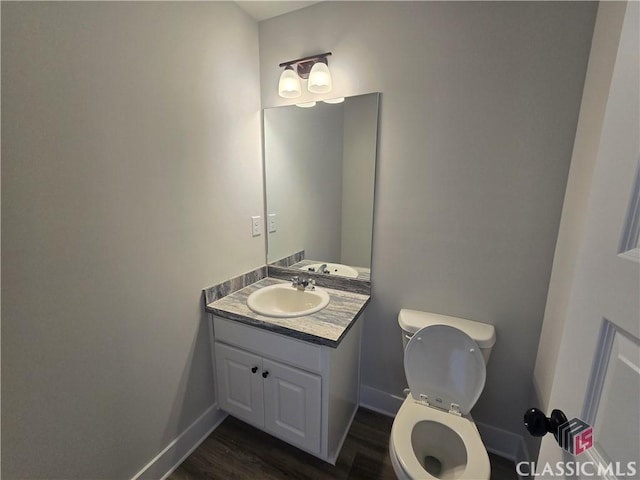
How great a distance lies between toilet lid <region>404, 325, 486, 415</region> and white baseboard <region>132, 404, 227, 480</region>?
1196 mm

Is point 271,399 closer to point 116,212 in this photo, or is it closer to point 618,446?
point 116,212

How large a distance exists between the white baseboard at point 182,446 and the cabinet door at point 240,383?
0.36 feet

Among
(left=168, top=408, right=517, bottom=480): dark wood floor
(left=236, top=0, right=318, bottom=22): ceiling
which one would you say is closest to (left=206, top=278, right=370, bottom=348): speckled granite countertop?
(left=168, top=408, right=517, bottom=480): dark wood floor

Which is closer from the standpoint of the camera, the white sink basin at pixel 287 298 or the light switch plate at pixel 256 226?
the white sink basin at pixel 287 298

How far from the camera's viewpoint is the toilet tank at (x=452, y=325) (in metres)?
1.29

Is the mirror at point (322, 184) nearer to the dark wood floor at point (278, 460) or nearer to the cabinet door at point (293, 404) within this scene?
the cabinet door at point (293, 404)

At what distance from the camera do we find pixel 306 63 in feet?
5.17

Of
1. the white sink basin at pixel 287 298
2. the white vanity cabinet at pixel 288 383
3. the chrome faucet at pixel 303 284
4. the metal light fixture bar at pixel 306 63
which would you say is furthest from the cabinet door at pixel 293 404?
the metal light fixture bar at pixel 306 63

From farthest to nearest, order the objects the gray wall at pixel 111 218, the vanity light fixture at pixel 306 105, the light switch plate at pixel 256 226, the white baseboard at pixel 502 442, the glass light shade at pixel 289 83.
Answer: the light switch plate at pixel 256 226 < the vanity light fixture at pixel 306 105 < the glass light shade at pixel 289 83 < the white baseboard at pixel 502 442 < the gray wall at pixel 111 218

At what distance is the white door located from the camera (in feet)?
1.46

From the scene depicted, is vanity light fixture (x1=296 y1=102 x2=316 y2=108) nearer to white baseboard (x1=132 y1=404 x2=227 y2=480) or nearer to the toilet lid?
the toilet lid

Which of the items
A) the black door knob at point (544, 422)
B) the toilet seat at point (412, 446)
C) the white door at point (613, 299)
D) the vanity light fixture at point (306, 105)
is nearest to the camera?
the white door at point (613, 299)

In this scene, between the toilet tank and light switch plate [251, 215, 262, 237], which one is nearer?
the toilet tank

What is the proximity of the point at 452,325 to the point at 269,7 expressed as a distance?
2028 mm
